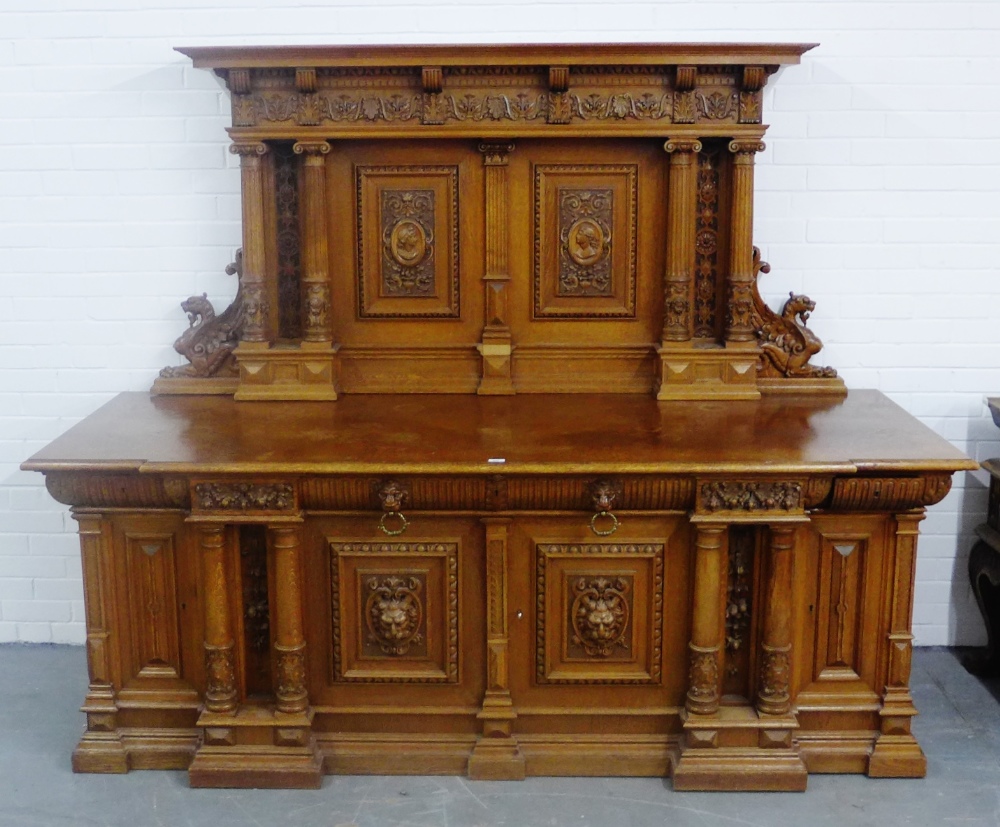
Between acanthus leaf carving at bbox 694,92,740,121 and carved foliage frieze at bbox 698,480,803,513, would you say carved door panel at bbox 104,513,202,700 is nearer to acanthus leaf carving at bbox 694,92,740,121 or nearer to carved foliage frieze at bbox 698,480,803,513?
A: carved foliage frieze at bbox 698,480,803,513

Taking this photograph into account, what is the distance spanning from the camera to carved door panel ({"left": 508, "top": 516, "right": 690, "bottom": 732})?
372 centimetres

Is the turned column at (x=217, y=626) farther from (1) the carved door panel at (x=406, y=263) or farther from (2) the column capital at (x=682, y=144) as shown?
(2) the column capital at (x=682, y=144)

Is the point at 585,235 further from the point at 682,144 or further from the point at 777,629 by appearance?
the point at 777,629

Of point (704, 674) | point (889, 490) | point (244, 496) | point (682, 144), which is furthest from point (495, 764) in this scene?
point (682, 144)

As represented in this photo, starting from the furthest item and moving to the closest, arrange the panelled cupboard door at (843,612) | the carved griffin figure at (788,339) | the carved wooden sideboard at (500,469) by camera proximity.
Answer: the carved griffin figure at (788,339), the panelled cupboard door at (843,612), the carved wooden sideboard at (500,469)

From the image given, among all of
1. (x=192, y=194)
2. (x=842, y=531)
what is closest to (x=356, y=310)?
(x=192, y=194)

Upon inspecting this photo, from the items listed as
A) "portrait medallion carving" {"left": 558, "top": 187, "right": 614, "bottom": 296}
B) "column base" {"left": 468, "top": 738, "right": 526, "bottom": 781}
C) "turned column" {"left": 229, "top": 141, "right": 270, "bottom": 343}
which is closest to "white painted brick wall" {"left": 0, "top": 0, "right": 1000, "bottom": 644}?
"turned column" {"left": 229, "top": 141, "right": 270, "bottom": 343}

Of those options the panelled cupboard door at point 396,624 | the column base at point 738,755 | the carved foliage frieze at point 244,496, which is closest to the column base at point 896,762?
the column base at point 738,755

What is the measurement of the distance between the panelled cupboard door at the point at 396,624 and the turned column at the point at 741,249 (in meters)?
1.26

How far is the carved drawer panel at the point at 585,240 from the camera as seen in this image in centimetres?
429

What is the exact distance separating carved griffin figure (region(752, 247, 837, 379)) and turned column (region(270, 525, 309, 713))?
1.80 meters

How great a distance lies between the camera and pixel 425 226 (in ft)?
14.2

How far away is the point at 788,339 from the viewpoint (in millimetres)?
4426

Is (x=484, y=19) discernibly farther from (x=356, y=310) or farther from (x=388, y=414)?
(x=388, y=414)
